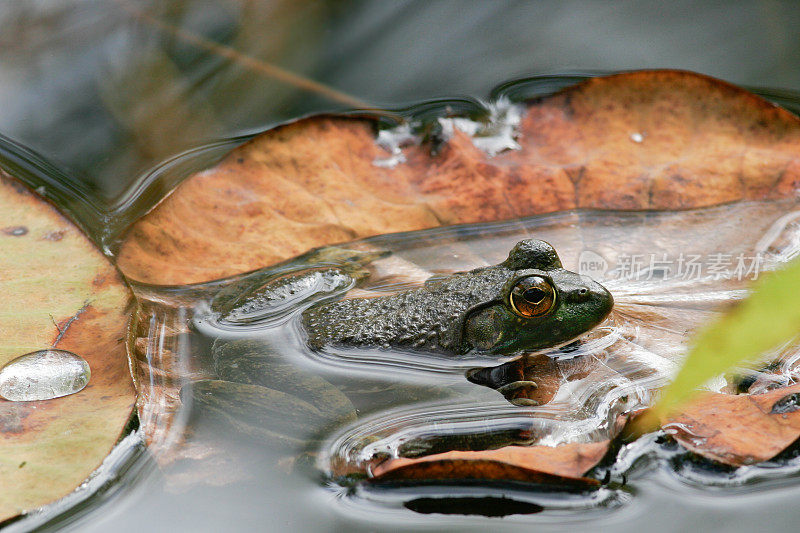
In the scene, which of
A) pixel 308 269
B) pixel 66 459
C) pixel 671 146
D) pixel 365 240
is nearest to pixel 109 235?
pixel 308 269

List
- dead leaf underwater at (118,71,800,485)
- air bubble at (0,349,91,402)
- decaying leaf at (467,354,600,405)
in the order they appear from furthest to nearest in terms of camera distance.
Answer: dead leaf underwater at (118,71,800,485) < decaying leaf at (467,354,600,405) < air bubble at (0,349,91,402)

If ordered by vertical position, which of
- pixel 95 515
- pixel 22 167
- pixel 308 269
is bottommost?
pixel 95 515

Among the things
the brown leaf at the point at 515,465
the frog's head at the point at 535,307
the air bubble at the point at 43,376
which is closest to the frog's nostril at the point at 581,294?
the frog's head at the point at 535,307

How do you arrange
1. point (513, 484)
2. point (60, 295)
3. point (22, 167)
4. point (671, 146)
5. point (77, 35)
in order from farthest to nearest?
point (77, 35) → point (22, 167) → point (671, 146) → point (60, 295) → point (513, 484)

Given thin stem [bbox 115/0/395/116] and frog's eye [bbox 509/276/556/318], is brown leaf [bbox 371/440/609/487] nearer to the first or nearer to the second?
frog's eye [bbox 509/276/556/318]

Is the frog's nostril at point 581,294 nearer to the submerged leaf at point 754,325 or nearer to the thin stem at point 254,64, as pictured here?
the submerged leaf at point 754,325

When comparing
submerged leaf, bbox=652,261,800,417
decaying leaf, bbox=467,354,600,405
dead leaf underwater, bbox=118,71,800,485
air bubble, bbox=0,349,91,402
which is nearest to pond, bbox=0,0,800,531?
decaying leaf, bbox=467,354,600,405

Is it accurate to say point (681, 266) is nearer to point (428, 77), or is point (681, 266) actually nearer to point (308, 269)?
point (308, 269)
